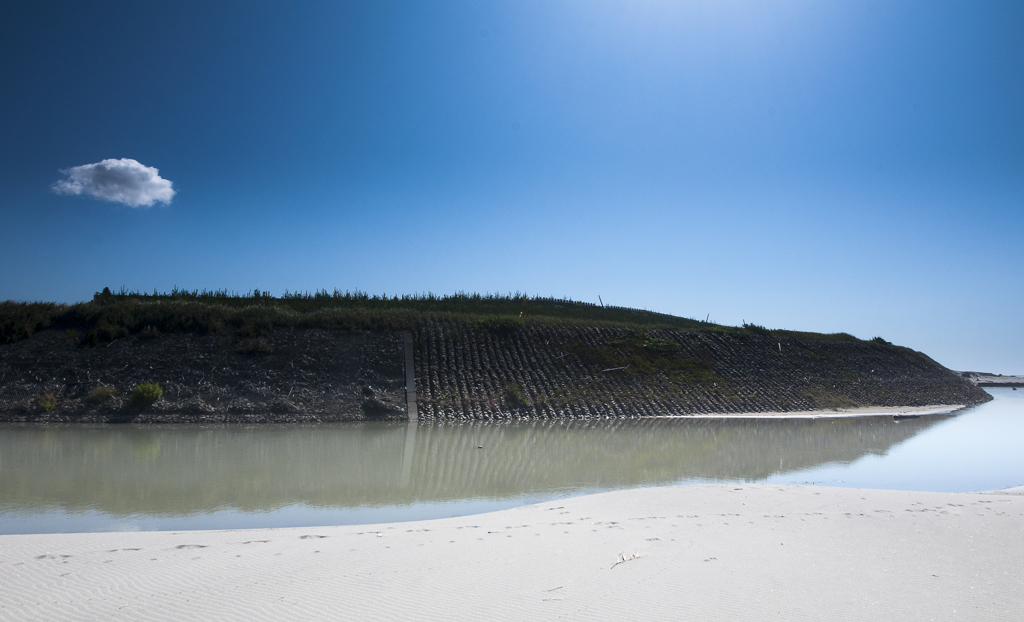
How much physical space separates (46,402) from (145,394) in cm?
262

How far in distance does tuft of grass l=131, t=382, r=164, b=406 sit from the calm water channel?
1.43 metres

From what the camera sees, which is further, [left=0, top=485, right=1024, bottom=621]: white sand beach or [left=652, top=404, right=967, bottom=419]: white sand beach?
[left=652, top=404, right=967, bottom=419]: white sand beach

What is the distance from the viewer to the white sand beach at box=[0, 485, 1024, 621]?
3607mm

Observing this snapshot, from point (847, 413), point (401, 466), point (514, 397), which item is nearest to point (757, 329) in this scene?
point (847, 413)

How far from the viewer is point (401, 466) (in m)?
10.9

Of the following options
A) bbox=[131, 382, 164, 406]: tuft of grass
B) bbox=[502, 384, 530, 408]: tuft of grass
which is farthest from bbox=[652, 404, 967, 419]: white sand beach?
bbox=[131, 382, 164, 406]: tuft of grass

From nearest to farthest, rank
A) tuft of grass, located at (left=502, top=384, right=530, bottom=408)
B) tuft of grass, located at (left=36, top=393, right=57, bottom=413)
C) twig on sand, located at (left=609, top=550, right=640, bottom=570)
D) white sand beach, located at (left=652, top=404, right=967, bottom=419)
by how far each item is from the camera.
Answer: twig on sand, located at (left=609, top=550, right=640, bottom=570)
tuft of grass, located at (left=36, top=393, right=57, bottom=413)
tuft of grass, located at (left=502, top=384, right=530, bottom=408)
white sand beach, located at (left=652, top=404, right=967, bottom=419)

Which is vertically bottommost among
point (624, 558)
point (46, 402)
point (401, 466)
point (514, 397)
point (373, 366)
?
point (401, 466)

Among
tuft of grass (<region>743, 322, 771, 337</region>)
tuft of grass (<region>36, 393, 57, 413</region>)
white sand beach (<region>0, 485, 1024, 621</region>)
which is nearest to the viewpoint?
white sand beach (<region>0, 485, 1024, 621</region>)

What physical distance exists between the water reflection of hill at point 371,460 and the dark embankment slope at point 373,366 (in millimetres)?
1894

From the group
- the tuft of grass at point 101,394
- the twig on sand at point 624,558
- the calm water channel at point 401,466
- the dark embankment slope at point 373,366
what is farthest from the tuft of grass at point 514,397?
the twig on sand at point 624,558

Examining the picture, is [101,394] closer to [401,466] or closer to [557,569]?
[401,466]

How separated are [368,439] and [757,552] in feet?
37.2

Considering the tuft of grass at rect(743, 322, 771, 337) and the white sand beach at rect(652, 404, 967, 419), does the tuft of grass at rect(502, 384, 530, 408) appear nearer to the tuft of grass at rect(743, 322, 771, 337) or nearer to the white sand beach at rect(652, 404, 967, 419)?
the white sand beach at rect(652, 404, 967, 419)
